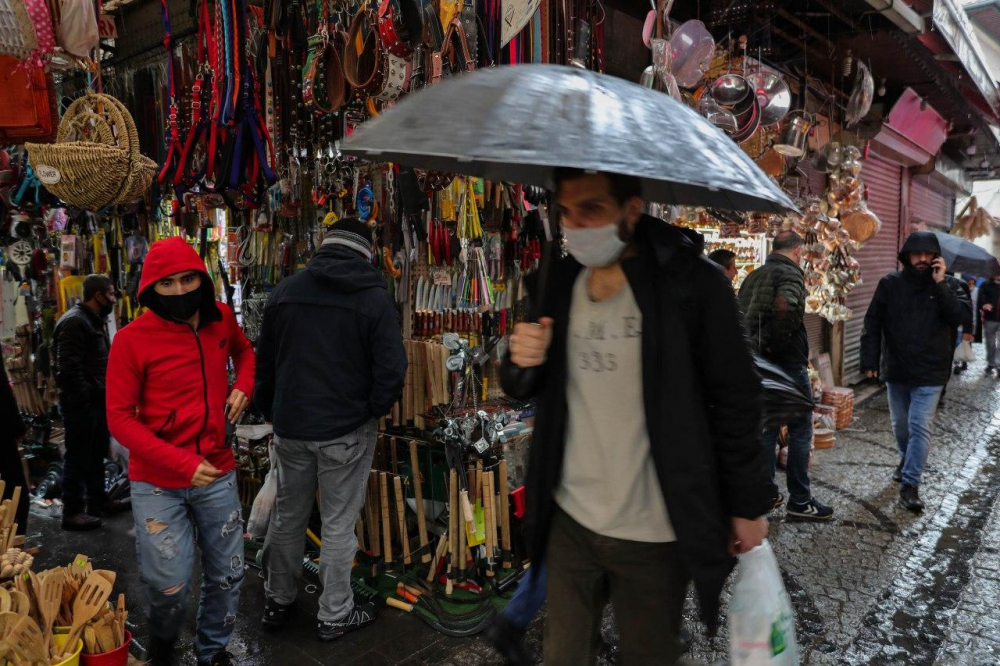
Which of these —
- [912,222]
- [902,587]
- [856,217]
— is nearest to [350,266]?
[902,587]

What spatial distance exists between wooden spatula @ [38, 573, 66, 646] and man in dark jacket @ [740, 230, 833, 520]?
4227 millimetres

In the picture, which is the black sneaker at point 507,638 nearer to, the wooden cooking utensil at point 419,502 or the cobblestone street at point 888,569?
the cobblestone street at point 888,569

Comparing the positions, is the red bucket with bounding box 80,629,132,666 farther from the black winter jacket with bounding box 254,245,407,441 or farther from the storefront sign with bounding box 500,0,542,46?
the storefront sign with bounding box 500,0,542,46

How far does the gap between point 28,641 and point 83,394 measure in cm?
375

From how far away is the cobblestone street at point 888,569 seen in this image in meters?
3.40

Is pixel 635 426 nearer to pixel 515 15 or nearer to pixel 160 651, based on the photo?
pixel 160 651

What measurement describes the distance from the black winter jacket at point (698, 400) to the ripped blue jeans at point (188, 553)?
6.83 feet

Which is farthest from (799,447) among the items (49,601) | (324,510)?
(49,601)

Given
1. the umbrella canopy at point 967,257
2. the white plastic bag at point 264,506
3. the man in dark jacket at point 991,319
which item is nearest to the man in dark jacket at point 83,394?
the white plastic bag at point 264,506

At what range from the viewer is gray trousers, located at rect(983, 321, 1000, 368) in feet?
40.8

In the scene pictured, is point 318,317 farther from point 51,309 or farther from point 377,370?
point 51,309

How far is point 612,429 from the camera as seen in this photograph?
1.96 meters

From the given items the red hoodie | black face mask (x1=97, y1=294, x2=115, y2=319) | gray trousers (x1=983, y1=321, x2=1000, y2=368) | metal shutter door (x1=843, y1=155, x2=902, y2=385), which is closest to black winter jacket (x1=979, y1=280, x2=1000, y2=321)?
gray trousers (x1=983, y1=321, x2=1000, y2=368)

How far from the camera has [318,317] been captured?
3.46 m
